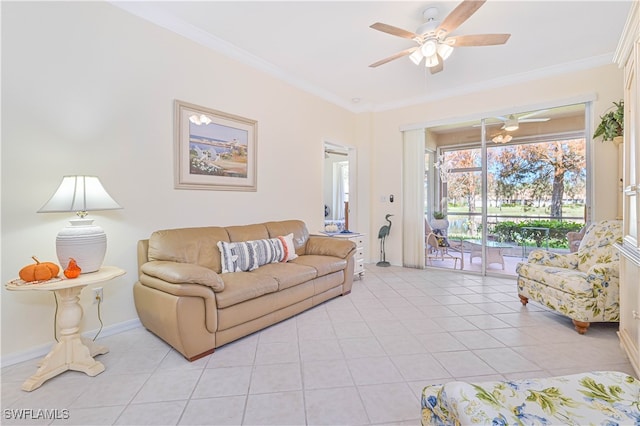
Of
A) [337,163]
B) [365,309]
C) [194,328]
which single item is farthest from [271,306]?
[337,163]

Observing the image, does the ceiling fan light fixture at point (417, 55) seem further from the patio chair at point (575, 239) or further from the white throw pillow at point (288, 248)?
the patio chair at point (575, 239)

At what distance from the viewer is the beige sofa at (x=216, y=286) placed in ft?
6.64

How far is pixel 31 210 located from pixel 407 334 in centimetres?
307

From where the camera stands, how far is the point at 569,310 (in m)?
2.54

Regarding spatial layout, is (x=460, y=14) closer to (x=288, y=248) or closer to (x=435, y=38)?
(x=435, y=38)

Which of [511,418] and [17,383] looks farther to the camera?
[17,383]

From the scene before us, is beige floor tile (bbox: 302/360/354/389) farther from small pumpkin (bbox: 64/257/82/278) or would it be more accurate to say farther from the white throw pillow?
small pumpkin (bbox: 64/257/82/278)

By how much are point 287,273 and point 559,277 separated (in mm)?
2558

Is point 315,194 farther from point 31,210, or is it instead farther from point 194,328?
point 31,210

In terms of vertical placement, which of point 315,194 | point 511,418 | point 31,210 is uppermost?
point 315,194

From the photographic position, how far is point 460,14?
219 centimetres

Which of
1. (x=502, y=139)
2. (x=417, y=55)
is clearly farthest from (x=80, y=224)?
(x=502, y=139)

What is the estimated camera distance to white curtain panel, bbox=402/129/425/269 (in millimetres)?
4980

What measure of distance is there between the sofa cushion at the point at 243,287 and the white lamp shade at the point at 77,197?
104 cm
